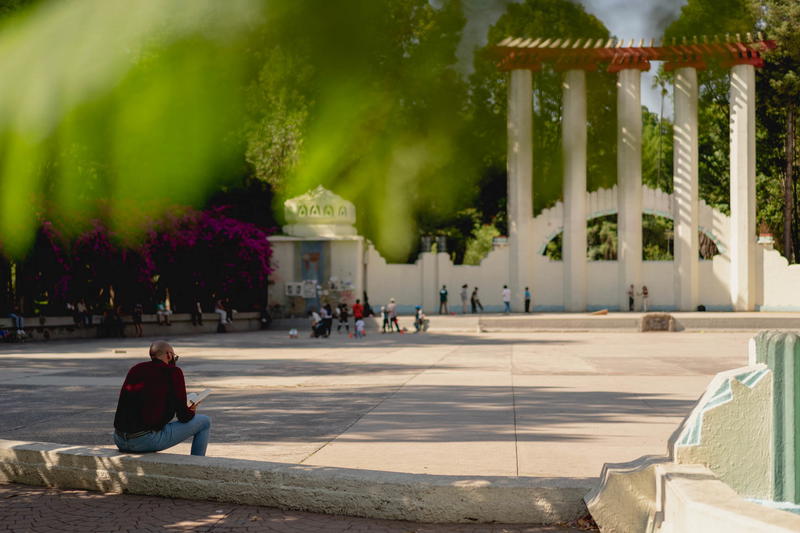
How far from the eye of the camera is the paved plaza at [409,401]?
877 cm

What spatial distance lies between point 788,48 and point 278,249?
28.3 meters

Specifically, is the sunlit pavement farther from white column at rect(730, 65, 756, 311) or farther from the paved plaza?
white column at rect(730, 65, 756, 311)

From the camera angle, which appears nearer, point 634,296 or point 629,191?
point 634,296

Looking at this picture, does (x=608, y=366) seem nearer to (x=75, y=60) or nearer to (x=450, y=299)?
(x=75, y=60)

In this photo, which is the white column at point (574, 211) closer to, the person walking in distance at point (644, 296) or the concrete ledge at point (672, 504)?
the person walking in distance at point (644, 296)

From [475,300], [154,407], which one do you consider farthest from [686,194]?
[154,407]

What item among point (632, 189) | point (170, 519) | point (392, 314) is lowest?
point (170, 519)

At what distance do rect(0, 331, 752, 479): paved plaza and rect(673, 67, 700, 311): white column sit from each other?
19.0 metres

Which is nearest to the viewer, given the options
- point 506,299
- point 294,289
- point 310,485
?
point 310,485

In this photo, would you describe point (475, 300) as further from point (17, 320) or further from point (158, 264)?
point (17, 320)

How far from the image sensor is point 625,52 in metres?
43.6

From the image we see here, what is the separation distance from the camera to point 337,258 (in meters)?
40.4

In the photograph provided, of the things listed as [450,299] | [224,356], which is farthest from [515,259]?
[224,356]

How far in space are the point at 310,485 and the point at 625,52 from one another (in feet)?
132
